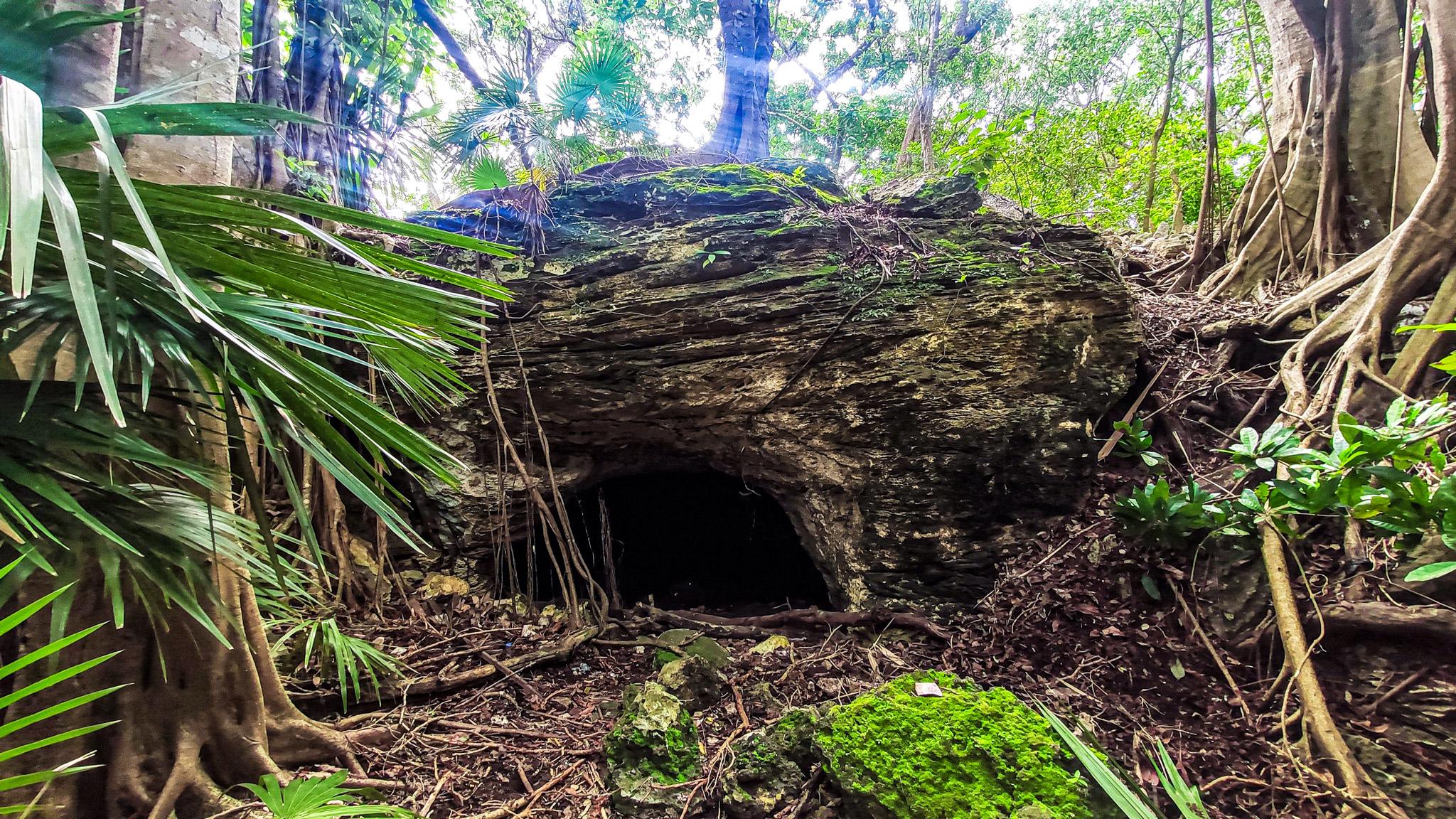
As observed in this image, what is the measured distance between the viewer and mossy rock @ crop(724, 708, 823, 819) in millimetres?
1602

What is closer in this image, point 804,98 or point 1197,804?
point 1197,804

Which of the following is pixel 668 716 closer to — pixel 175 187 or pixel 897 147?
pixel 175 187

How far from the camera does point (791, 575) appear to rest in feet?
14.7

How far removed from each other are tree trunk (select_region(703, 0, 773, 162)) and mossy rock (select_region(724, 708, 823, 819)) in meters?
4.98

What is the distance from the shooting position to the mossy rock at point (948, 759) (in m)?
1.48

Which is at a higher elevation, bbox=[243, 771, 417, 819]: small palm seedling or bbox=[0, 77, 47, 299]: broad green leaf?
bbox=[0, 77, 47, 299]: broad green leaf

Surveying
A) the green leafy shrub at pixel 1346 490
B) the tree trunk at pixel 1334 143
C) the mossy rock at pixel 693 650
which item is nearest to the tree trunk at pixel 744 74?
the tree trunk at pixel 1334 143

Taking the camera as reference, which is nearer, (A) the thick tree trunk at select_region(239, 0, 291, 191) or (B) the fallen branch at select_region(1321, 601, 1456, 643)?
(B) the fallen branch at select_region(1321, 601, 1456, 643)

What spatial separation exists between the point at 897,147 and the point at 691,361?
772 centimetres

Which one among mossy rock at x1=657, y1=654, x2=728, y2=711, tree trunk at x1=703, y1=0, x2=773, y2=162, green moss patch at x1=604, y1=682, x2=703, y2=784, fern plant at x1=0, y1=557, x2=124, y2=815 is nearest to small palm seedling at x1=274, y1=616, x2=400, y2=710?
fern plant at x1=0, y1=557, x2=124, y2=815

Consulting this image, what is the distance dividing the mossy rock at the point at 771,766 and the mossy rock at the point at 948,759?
6 centimetres

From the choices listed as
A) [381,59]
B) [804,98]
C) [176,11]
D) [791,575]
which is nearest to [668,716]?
[176,11]

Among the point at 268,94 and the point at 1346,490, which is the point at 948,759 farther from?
the point at 268,94

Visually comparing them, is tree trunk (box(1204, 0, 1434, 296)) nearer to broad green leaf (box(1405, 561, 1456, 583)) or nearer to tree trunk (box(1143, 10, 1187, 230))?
broad green leaf (box(1405, 561, 1456, 583))
